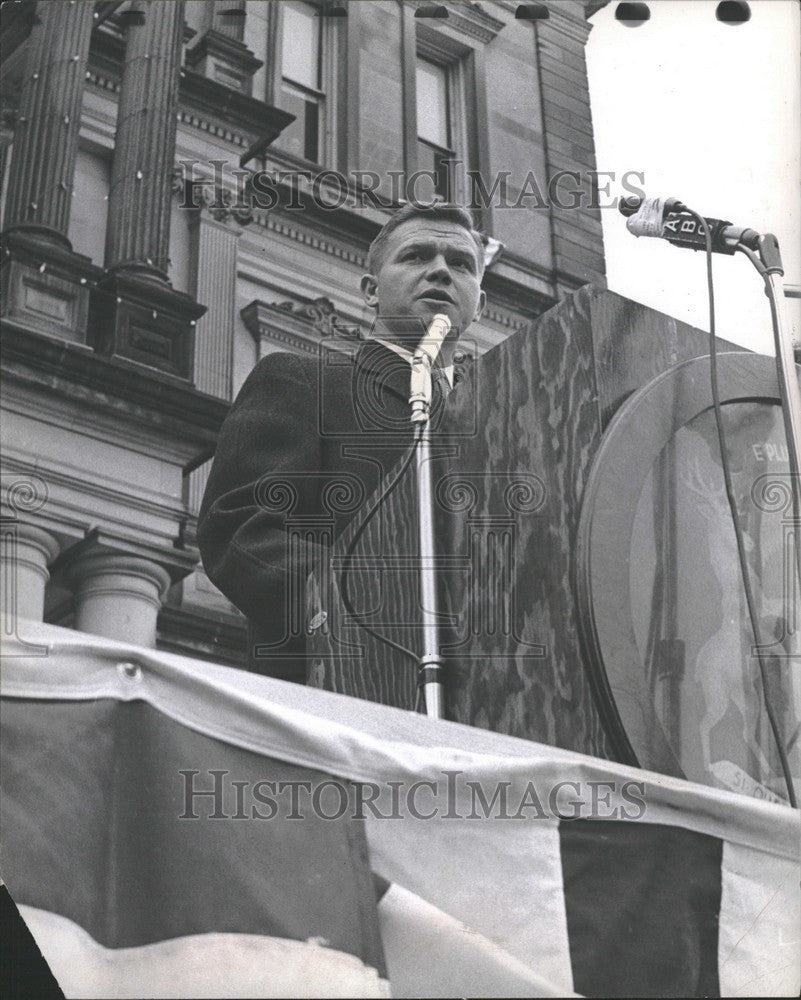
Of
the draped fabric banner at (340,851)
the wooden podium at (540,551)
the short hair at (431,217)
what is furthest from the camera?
the short hair at (431,217)

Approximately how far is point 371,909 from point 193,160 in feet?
33.2

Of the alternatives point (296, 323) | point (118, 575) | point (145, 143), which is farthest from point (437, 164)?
point (118, 575)

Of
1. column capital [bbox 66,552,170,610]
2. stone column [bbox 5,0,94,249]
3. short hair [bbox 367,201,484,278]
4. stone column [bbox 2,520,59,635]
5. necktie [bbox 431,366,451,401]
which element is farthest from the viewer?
stone column [bbox 5,0,94,249]

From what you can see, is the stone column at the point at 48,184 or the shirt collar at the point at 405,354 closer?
the shirt collar at the point at 405,354

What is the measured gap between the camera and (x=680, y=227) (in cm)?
282

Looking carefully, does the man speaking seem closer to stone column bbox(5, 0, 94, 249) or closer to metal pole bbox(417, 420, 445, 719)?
metal pole bbox(417, 420, 445, 719)

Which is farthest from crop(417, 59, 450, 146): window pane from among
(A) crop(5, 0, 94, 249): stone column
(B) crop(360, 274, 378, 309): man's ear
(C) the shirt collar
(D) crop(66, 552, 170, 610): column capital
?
(C) the shirt collar

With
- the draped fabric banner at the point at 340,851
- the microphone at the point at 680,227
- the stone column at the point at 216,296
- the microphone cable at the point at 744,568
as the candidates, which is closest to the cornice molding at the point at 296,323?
the stone column at the point at 216,296

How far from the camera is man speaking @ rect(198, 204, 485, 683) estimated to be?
2.71 m

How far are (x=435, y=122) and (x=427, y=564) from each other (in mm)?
9876

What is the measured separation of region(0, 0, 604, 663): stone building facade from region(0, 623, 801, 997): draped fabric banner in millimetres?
5920

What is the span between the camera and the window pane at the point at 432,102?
38.4 feet

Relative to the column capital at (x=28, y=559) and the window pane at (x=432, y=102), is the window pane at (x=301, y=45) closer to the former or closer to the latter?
the window pane at (x=432, y=102)

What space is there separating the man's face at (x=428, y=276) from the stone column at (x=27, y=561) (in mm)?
5331
